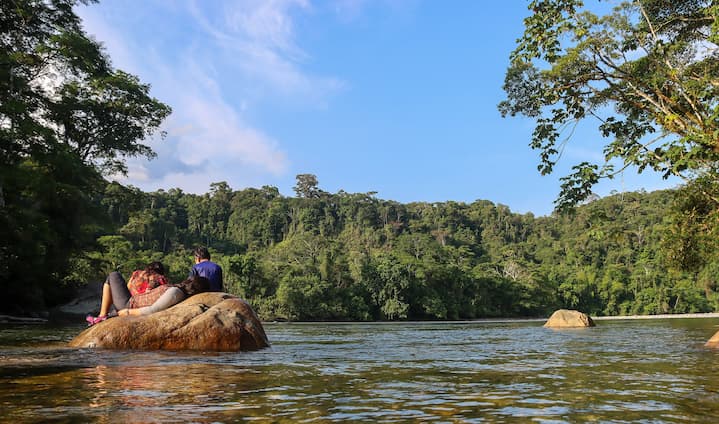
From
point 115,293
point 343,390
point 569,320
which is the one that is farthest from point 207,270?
point 569,320

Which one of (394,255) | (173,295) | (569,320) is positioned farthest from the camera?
(394,255)

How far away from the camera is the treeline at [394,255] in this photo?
7325cm

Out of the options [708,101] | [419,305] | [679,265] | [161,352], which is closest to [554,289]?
[419,305]

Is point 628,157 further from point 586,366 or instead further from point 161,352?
point 161,352

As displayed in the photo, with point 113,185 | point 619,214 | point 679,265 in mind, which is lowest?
point 679,265

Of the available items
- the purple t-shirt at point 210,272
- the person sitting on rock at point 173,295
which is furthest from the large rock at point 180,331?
the purple t-shirt at point 210,272

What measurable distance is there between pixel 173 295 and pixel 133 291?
97cm

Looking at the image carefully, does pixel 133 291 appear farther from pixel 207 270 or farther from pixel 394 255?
pixel 394 255

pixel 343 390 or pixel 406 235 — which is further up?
pixel 406 235

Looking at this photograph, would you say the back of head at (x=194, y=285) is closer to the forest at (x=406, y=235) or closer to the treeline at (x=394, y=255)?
the forest at (x=406, y=235)

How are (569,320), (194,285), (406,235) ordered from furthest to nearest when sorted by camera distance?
(406,235) → (569,320) → (194,285)

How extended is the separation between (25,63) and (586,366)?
92.1 feet

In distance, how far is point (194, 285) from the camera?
1174 cm

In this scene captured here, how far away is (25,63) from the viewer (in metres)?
25.8
